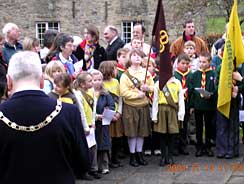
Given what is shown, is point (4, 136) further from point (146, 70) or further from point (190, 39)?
point (190, 39)

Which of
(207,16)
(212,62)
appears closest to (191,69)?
(212,62)

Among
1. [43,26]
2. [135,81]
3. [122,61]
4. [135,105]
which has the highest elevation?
[43,26]

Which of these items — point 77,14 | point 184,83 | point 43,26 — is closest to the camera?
point 184,83

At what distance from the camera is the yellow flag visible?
9805 millimetres

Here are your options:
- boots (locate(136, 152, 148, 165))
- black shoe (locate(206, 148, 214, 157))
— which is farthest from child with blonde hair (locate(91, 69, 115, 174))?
black shoe (locate(206, 148, 214, 157))

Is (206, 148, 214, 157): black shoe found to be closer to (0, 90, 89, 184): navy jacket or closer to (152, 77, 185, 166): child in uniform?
(152, 77, 185, 166): child in uniform

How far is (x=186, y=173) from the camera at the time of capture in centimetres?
901

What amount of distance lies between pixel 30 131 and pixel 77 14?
29147 millimetres

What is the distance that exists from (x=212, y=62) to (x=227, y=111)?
4.81 ft

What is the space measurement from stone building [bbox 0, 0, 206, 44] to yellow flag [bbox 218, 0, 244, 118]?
22101mm

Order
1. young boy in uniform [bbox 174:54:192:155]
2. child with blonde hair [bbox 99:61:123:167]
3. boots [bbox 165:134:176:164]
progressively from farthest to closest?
young boy in uniform [bbox 174:54:192:155]
boots [bbox 165:134:176:164]
child with blonde hair [bbox 99:61:123:167]

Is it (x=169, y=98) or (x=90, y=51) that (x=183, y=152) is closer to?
(x=169, y=98)

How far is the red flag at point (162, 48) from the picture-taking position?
30.4 ft

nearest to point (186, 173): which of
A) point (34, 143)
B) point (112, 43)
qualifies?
point (112, 43)
